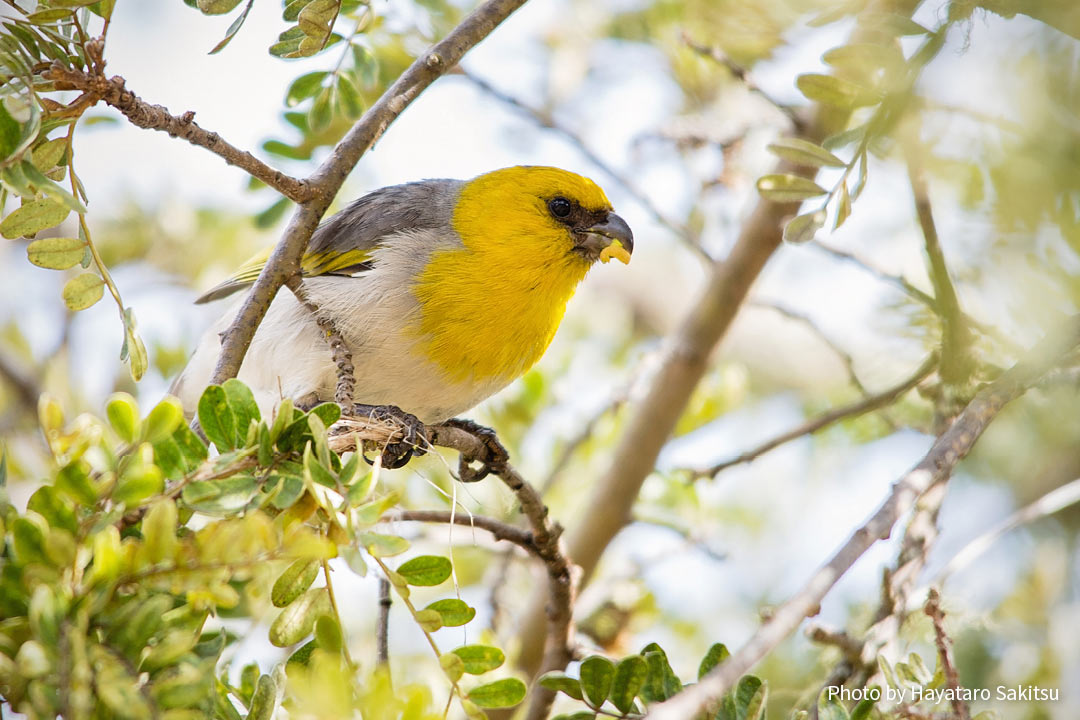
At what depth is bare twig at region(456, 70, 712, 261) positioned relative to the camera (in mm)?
4109

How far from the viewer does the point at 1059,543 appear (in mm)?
4051

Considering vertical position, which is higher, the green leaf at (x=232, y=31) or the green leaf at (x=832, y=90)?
the green leaf at (x=832, y=90)

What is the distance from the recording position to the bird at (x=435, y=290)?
11.0ft

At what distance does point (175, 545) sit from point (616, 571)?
3.01 m

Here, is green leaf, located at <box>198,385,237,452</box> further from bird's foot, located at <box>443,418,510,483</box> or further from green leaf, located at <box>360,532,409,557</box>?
bird's foot, located at <box>443,418,510,483</box>

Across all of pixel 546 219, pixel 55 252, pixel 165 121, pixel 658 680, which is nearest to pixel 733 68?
pixel 546 219

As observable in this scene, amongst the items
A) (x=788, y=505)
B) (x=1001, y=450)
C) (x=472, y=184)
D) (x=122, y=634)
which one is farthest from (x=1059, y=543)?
(x=122, y=634)

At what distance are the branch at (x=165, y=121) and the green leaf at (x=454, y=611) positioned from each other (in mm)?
968

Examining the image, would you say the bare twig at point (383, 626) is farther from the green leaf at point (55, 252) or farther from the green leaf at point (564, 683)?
the green leaf at point (55, 252)

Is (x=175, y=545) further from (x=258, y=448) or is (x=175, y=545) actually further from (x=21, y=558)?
(x=258, y=448)

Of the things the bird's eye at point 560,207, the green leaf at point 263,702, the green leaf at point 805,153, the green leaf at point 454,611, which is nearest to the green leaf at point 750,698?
the green leaf at point 454,611

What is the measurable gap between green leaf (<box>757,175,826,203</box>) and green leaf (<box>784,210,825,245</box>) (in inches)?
2.4

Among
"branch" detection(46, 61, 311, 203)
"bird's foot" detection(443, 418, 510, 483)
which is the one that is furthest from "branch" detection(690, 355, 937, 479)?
"branch" detection(46, 61, 311, 203)

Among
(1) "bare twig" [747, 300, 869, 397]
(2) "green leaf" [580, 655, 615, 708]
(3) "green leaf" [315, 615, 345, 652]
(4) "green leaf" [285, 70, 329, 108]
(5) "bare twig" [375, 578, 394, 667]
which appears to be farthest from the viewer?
(1) "bare twig" [747, 300, 869, 397]
